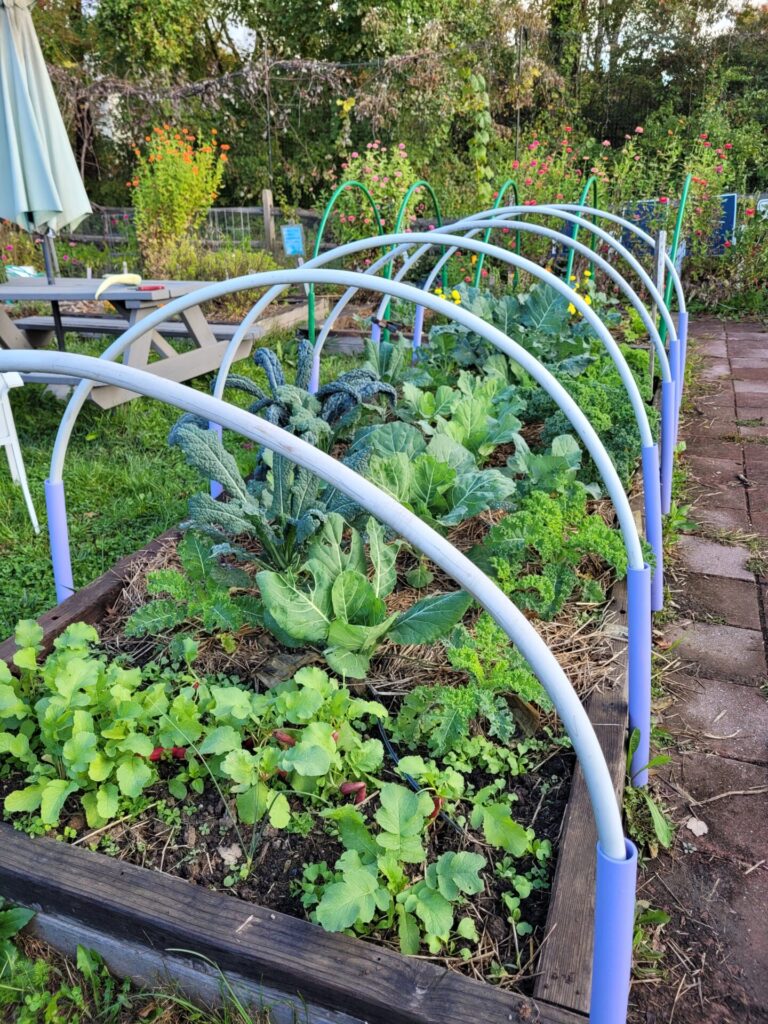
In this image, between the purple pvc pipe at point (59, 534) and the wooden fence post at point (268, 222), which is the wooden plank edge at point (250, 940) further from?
the wooden fence post at point (268, 222)

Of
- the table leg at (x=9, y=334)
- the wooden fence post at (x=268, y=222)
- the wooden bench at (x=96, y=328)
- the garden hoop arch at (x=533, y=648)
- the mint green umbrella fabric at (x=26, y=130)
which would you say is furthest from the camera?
the wooden fence post at (x=268, y=222)

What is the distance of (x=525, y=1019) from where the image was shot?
1004mm

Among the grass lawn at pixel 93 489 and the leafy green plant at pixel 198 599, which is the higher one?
the leafy green plant at pixel 198 599

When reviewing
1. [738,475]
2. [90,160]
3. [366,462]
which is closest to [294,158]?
[90,160]

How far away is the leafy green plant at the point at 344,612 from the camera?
159cm

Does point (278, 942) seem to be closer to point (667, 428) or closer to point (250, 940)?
point (250, 940)

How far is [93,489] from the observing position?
332cm

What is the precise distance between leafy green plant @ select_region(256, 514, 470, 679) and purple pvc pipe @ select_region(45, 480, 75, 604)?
637 mm

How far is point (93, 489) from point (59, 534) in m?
1.43

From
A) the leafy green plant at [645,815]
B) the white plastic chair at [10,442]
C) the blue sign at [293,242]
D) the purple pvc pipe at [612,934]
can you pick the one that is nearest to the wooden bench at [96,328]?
the blue sign at [293,242]

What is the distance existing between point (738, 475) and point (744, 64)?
1135 centimetres

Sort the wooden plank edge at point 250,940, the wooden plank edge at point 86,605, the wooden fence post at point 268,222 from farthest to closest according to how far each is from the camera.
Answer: the wooden fence post at point 268,222 → the wooden plank edge at point 86,605 → the wooden plank edge at point 250,940

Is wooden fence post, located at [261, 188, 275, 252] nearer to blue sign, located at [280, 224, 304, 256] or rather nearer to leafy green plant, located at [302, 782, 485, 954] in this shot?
blue sign, located at [280, 224, 304, 256]

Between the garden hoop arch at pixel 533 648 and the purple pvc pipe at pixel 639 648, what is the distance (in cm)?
70
